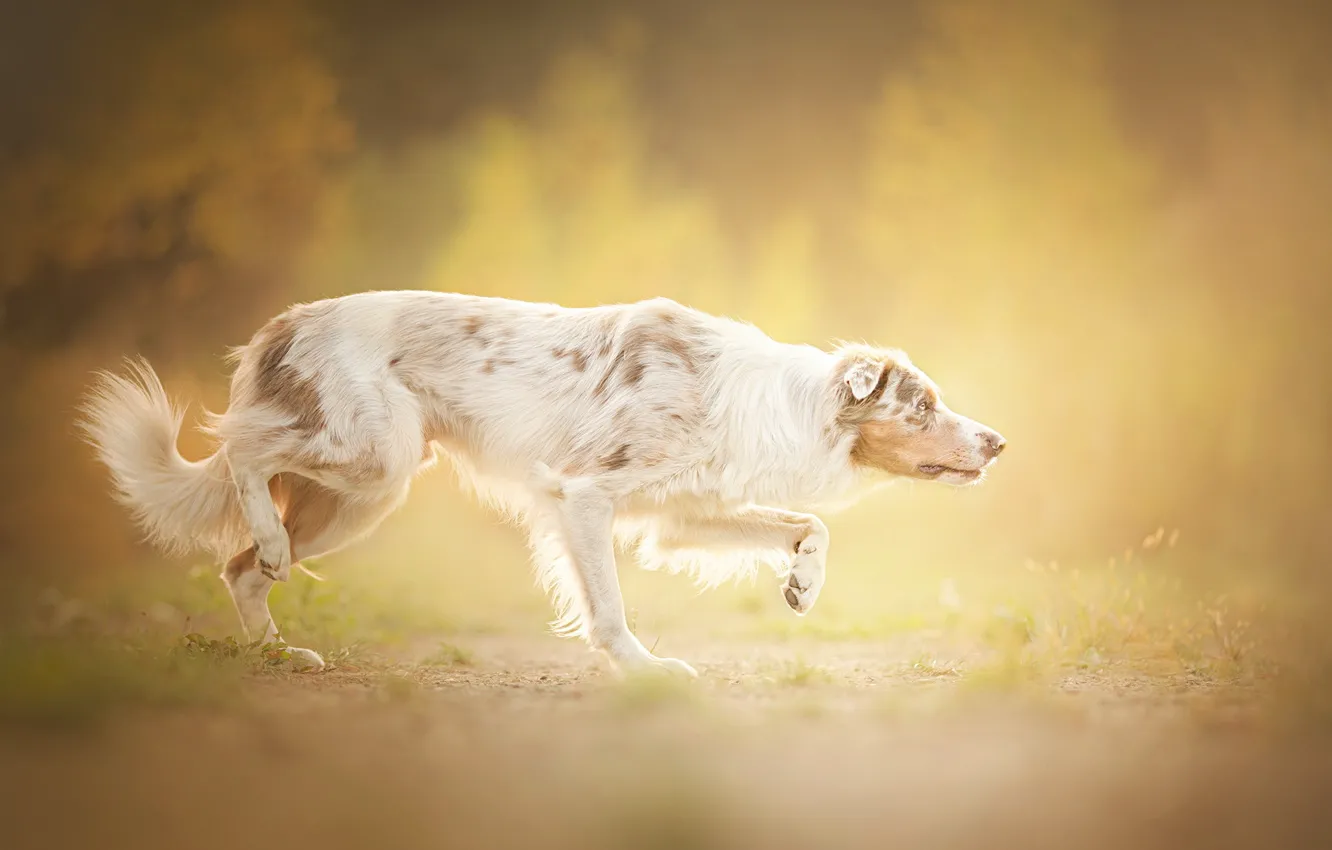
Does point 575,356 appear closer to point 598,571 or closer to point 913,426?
point 598,571

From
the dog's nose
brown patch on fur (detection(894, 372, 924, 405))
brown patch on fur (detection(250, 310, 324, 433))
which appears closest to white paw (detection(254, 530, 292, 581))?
brown patch on fur (detection(250, 310, 324, 433))

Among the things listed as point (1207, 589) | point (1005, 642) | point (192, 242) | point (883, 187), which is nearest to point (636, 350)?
point (1005, 642)

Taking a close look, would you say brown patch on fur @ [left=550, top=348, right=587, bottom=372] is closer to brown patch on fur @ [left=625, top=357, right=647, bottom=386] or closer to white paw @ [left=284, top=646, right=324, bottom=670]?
brown patch on fur @ [left=625, top=357, right=647, bottom=386]

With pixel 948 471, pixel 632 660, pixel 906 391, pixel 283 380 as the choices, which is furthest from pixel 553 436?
pixel 948 471

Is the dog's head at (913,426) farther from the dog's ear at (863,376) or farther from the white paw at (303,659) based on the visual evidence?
the white paw at (303,659)

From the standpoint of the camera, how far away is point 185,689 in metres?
3.59

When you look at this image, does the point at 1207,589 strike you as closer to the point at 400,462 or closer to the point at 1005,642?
the point at 1005,642

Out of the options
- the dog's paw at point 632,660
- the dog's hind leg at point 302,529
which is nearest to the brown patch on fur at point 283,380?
the dog's hind leg at point 302,529

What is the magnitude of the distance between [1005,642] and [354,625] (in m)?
3.32

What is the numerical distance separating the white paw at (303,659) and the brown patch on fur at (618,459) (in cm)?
142

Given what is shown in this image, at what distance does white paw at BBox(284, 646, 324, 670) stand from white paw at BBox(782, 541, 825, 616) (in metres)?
1.91

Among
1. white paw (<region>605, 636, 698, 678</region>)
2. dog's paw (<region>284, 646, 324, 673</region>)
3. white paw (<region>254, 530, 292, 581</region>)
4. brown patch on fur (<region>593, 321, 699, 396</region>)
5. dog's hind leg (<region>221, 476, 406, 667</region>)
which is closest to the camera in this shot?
white paw (<region>605, 636, 698, 678</region>)

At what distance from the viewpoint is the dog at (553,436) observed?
4.43 metres

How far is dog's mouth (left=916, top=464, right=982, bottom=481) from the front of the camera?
455 centimetres
